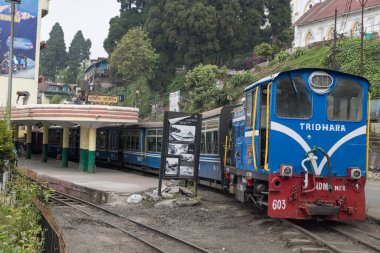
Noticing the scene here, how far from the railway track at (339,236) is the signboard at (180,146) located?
545cm

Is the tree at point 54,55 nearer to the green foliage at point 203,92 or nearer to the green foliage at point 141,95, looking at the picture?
the green foliage at point 141,95

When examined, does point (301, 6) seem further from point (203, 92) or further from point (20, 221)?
point (20, 221)

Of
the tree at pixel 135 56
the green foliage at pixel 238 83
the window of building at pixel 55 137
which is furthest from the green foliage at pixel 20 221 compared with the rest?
the tree at pixel 135 56

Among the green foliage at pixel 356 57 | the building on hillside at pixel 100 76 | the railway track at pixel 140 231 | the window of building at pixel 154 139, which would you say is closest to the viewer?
the railway track at pixel 140 231

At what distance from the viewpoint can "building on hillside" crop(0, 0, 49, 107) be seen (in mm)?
48531

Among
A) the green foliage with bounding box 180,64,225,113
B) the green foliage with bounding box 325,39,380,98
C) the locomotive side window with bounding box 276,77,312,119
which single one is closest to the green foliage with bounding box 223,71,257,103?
the green foliage with bounding box 180,64,225,113

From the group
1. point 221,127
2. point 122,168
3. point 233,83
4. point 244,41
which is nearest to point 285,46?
point 244,41

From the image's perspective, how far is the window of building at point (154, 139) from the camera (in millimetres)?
25281

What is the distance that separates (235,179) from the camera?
14.4 metres

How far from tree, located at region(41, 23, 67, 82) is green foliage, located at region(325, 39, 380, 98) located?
88.9m

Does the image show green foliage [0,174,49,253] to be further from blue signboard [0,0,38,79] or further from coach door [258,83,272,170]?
blue signboard [0,0,38,79]

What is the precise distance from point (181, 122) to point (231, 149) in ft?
6.46

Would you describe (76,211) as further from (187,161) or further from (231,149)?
(231,149)

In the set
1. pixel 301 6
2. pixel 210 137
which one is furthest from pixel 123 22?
pixel 210 137
